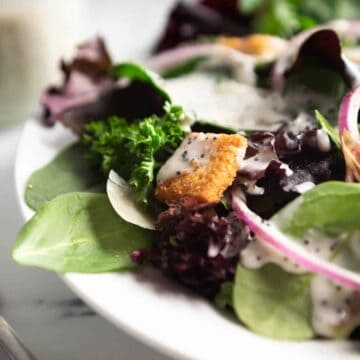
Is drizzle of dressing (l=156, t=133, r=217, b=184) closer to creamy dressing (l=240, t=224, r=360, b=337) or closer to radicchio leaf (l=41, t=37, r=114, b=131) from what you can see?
creamy dressing (l=240, t=224, r=360, b=337)

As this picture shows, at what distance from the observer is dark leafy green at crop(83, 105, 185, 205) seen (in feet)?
5.45

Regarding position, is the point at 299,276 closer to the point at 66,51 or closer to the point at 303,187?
the point at 303,187

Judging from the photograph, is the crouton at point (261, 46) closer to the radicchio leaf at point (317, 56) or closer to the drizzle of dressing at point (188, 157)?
the radicchio leaf at point (317, 56)

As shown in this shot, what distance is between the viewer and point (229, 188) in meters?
1.58

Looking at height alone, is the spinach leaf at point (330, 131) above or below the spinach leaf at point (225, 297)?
above

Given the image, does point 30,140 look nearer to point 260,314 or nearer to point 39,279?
point 39,279

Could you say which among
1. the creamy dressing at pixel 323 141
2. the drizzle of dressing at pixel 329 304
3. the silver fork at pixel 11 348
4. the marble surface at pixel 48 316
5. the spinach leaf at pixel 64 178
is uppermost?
the spinach leaf at pixel 64 178

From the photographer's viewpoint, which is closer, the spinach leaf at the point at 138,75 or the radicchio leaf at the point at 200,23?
the spinach leaf at the point at 138,75

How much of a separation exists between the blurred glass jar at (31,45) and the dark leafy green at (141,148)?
789mm

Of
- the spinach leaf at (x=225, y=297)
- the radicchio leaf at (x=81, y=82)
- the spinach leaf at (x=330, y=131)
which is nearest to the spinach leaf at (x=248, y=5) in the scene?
the radicchio leaf at (x=81, y=82)

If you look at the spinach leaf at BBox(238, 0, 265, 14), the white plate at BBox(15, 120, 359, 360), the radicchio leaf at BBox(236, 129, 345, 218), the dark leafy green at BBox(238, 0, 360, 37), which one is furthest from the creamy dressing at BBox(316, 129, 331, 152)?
the spinach leaf at BBox(238, 0, 265, 14)

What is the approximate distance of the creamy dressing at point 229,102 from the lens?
189cm

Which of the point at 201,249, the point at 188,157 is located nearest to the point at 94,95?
the point at 188,157

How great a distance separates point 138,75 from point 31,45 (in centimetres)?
65
